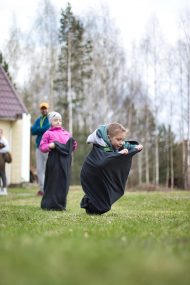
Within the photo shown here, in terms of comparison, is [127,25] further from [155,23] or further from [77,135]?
[77,135]

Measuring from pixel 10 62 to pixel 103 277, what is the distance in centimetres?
3625

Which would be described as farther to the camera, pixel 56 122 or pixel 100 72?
pixel 100 72

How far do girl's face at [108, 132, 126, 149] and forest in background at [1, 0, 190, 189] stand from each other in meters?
23.4

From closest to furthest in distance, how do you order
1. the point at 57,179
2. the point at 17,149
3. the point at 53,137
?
the point at 57,179 < the point at 53,137 < the point at 17,149

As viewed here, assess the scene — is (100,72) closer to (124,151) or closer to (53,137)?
(53,137)

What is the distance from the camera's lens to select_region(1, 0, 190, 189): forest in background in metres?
34.9

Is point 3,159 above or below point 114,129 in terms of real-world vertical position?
below

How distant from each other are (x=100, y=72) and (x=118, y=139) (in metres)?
29.0

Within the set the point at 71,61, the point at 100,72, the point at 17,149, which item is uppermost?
the point at 71,61

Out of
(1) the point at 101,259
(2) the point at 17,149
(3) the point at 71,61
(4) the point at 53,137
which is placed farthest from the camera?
(3) the point at 71,61

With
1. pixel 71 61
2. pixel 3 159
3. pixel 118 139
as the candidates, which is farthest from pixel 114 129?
pixel 71 61

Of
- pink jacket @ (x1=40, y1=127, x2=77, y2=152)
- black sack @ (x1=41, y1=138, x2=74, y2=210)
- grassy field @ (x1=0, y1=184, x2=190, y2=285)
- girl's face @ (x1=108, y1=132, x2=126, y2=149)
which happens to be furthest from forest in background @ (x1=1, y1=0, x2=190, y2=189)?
grassy field @ (x1=0, y1=184, x2=190, y2=285)

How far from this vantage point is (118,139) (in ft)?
27.9

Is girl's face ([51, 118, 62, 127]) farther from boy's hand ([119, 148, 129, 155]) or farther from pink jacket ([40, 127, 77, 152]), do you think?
boy's hand ([119, 148, 129, 155])
